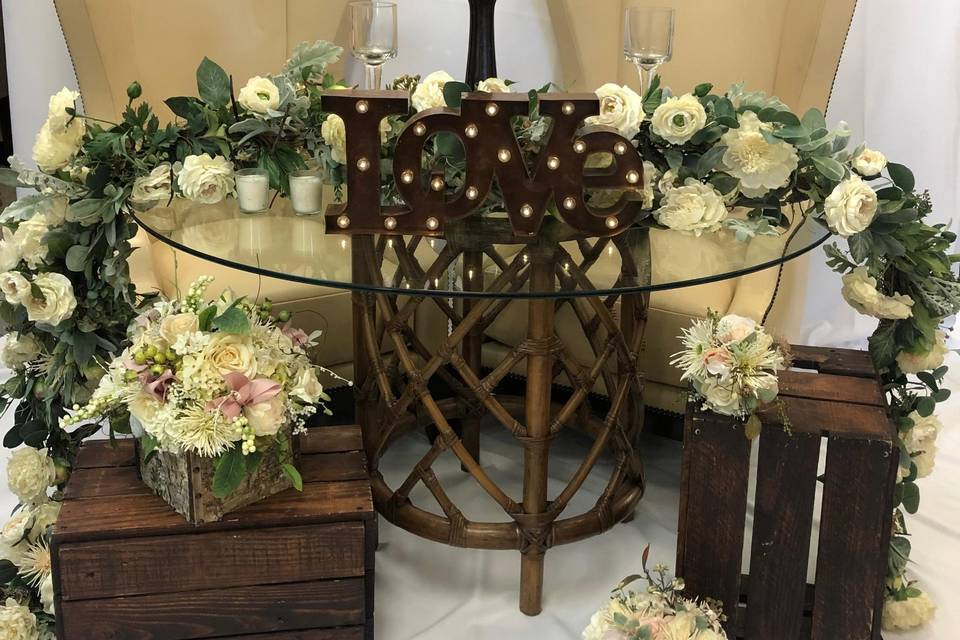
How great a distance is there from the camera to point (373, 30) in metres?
2.09

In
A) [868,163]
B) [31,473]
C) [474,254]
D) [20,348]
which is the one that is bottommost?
[31,473]

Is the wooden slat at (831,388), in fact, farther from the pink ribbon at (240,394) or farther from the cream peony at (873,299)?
the pink ribbon at (240,394)

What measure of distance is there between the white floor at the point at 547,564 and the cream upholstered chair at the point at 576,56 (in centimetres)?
26

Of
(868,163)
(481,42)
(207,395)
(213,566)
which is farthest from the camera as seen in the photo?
(481,42)

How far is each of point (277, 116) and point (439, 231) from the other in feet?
1.28

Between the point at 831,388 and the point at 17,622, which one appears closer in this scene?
the point at 17,622

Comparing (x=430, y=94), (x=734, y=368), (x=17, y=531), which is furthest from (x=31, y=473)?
(x=734, y=368)

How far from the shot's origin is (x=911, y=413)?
1903mm

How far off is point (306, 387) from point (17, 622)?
623 mm

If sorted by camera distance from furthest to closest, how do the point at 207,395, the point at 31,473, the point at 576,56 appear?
the point at 576,56 < the point at 31,473 < the point at 207,395

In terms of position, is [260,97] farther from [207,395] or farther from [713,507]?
[713,507]

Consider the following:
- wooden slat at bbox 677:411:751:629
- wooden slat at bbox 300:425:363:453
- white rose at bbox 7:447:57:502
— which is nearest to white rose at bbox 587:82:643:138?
wooden slat at bbox 677:411:751:629

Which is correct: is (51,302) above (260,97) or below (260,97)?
below

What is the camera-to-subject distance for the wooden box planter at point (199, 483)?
160 centimetres
